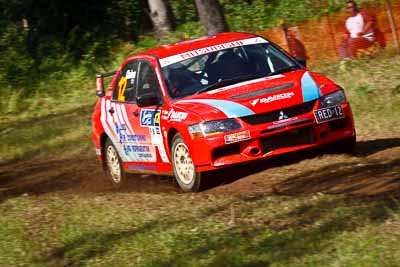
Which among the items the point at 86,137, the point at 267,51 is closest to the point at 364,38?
the point at 86,137

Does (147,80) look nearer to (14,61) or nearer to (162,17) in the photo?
(162,17)

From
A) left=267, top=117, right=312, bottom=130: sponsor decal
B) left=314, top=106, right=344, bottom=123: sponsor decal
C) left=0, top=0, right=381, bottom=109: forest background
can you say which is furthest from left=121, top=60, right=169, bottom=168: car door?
left=0, top=0, right=381, bottom=109: forest background

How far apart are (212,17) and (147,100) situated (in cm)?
907

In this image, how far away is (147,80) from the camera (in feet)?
36.9

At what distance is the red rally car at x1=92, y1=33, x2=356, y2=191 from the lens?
9.69m

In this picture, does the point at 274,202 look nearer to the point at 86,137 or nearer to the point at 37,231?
the point at 37,231

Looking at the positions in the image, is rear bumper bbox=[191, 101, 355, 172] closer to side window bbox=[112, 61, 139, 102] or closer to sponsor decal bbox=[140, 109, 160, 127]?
sponsor decal bbox=[140, 109, 160, 127]

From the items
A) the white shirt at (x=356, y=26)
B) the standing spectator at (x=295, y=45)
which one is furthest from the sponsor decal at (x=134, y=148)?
the standing spectator at (x=295, y=45)

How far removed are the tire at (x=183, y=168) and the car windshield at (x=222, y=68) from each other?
25.2 inches

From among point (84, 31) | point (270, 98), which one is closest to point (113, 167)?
point (270, 98)

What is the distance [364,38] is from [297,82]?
8.66 m

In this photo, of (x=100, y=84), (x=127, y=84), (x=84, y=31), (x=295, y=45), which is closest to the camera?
(x=127, y=84)

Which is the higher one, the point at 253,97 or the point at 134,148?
the point at 253,97

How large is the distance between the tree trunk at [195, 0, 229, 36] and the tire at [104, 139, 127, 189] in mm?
7097
